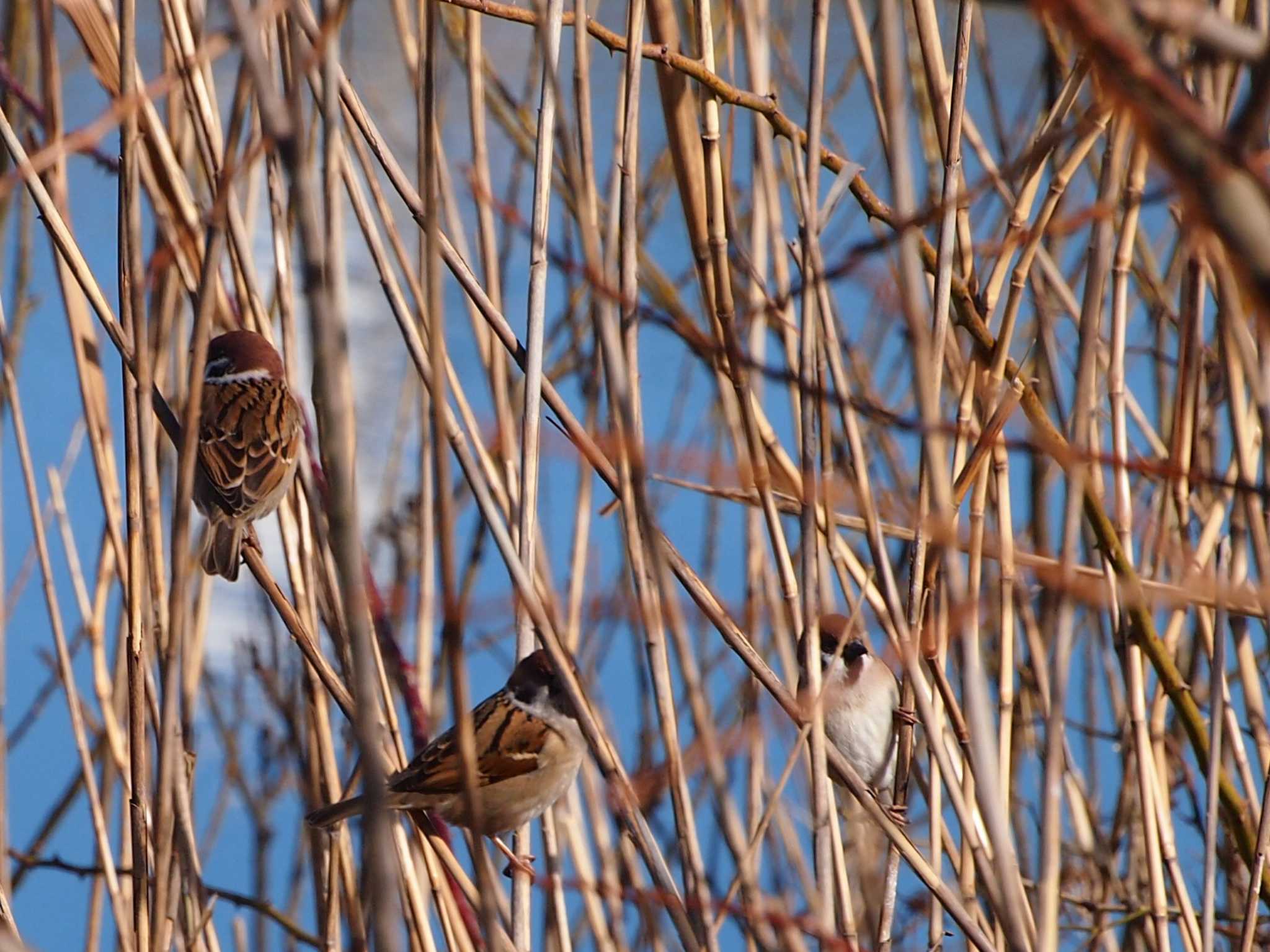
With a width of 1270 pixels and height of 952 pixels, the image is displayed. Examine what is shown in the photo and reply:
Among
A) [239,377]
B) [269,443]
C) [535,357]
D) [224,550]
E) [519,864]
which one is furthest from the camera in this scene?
[239,377]

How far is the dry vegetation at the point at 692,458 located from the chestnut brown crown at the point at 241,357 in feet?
0.34

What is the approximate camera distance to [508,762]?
7.71 feet

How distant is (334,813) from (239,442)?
3.25ft

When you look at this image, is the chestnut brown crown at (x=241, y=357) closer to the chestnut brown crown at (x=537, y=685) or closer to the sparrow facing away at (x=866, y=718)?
the chestnut brown crown at (x=537, y=685)

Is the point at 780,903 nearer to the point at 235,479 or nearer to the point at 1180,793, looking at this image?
the point at 235,479

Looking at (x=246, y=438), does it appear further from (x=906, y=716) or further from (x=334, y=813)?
(x=906, y=716)

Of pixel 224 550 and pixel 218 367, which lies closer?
pixel 224 550

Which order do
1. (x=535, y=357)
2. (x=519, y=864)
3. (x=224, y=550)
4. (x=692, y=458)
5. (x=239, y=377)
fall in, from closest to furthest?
(x=692, y=458)
(x=535, y=357)
(x=519, y=864)
(x=224, y=550)
(x=239, y=377)

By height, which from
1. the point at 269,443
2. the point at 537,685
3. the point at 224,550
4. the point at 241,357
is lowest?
the point at 537,685

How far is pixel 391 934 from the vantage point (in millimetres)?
732

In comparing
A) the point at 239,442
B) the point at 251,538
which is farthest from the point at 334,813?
the point at 239,442

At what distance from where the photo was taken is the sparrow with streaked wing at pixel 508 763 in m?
2.01

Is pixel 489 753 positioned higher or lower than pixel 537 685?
lower

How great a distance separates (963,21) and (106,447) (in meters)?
1.21
